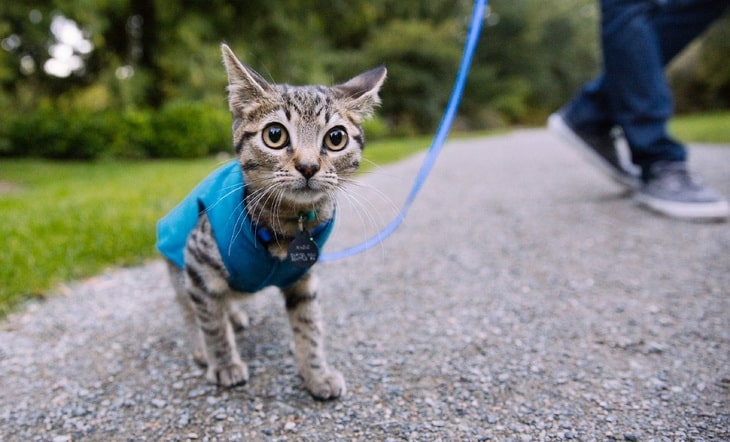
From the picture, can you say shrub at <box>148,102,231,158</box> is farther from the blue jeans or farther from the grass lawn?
the blue jeans

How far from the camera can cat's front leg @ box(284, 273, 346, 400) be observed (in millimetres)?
1779

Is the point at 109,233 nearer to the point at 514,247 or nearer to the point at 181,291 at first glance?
the point at 181,291

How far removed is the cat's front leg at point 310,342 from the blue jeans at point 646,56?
2.85 meters

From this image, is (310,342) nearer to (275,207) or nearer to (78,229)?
(275,207)

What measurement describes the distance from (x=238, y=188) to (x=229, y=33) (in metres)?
11.2

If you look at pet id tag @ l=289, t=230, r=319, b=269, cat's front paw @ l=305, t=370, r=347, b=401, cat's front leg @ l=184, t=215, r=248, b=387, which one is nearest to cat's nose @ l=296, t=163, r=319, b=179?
pet id tag @ l=289, t=230, r=319, b=269

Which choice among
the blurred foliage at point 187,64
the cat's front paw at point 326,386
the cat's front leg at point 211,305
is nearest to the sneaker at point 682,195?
the cat's front paw at point 326,386

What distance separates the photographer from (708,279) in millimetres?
2646

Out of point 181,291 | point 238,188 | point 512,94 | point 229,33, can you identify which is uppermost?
point 229,33

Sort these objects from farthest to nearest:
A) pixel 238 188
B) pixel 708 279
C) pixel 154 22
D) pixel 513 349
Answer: pixel 154 22 → pixel 708 279 → pixel 513 349 → pixel 238 188

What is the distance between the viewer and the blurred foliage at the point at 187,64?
9.91m

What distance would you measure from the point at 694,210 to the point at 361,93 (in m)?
2.92

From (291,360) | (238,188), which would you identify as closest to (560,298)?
(291,360)

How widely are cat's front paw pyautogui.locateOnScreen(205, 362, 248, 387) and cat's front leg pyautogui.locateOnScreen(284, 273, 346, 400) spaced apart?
213 millimetres
